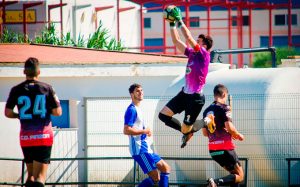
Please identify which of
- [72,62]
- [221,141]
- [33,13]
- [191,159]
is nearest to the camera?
[221,141]

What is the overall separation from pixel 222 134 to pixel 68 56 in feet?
43.5

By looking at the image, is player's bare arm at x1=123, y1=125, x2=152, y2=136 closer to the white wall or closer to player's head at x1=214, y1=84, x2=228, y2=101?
player's head at x1=214, y1=84, x2=228, y2=101

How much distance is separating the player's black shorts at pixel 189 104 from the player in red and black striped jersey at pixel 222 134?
57 centimetres

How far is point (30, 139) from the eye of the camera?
14391 mm

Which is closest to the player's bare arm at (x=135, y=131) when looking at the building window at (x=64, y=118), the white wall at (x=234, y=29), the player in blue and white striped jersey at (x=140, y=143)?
the player in blue and white striped jersey at (x=140, y=143)

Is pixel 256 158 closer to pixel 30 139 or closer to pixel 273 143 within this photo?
pixel 273 143

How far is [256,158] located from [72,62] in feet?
26.1

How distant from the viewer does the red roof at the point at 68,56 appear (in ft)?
91.8

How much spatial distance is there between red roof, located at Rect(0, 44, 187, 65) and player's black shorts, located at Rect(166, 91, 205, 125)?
35.6 ft

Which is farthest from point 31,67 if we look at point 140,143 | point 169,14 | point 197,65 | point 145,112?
point 145,112

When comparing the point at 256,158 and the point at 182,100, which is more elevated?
the point at 182,100

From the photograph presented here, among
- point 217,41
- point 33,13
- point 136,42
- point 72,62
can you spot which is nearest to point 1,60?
point 72,62

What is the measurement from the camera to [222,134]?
17344 millimetres

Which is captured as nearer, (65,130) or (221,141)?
(221,141)
